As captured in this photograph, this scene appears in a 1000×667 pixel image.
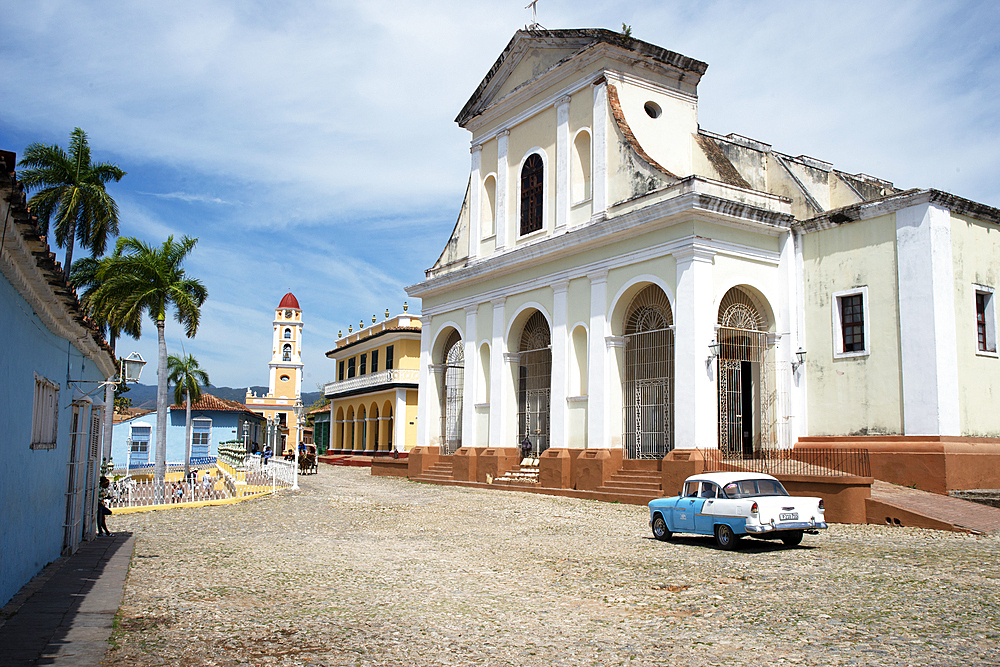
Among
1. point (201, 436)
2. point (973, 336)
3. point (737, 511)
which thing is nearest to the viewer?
point (737, 511)

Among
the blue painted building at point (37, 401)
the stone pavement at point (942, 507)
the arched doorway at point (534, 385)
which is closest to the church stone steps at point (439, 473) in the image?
the arched doorway at point (534, 385)

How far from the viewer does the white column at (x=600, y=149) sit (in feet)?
68.3

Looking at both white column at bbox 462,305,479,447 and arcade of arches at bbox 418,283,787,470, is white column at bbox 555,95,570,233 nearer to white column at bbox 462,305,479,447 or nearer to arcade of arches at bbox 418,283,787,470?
arcade of arches at bbox 418,283,787,470

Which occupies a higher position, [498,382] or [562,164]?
[562,164]

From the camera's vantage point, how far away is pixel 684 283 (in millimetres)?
17906

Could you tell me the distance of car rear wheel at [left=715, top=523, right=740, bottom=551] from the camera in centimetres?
1101

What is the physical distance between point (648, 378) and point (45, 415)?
1428 centimetres

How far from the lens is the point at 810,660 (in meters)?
5.57

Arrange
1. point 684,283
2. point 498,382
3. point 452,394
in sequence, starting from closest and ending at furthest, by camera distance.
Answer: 1. point 684,283
2. point 498,382
3. point 452,394

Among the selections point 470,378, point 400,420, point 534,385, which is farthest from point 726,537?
point 400,420

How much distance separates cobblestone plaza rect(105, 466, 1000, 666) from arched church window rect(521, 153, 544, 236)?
462 inches

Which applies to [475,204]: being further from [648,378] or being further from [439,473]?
[648,378]

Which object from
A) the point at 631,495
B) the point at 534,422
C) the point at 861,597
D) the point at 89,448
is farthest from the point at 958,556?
the point at 534,422

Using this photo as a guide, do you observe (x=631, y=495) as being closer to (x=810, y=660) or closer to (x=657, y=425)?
(x=657, y=425)
